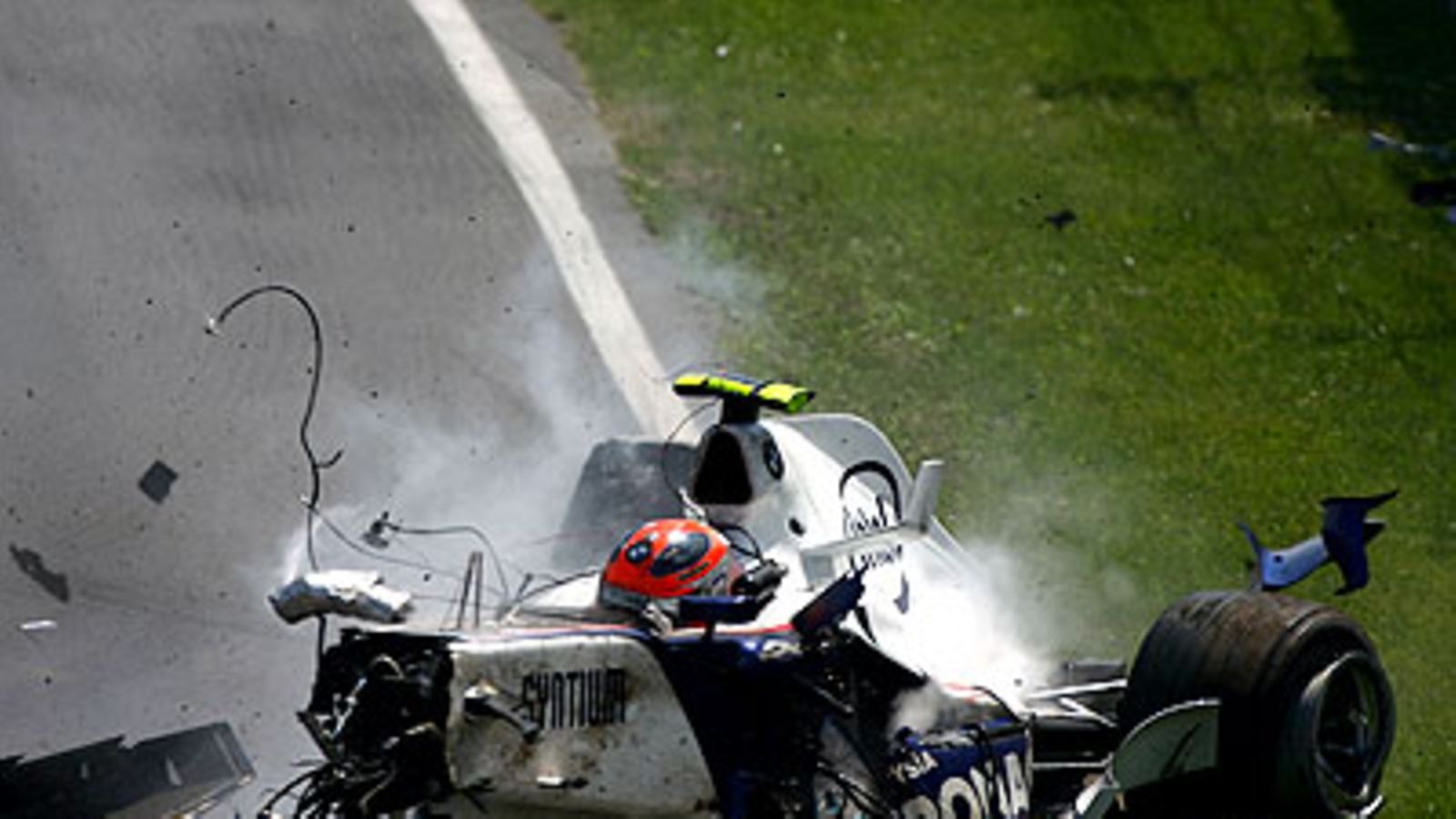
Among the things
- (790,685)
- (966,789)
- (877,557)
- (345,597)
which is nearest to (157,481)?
(877,557)

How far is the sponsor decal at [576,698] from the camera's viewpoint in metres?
7.68

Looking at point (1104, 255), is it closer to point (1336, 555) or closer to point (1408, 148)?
point (1408, 148)

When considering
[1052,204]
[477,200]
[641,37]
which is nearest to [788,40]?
[641,37]

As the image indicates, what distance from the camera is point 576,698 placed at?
7.77 meters

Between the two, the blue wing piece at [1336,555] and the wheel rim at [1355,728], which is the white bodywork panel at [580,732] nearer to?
the wheel rim at [1355,728]

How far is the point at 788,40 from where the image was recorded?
17.3m

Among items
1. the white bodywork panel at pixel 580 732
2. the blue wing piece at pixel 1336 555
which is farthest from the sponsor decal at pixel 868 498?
the white bodywork panel at pixel 580 732

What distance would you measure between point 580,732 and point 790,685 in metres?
0.90

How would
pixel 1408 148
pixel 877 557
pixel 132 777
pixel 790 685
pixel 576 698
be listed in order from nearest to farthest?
pixel 576 698 < pixel 790 685 < pixel 132 777 < pixel 877 557 < pixel 1408 148

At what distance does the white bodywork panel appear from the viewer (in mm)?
7586

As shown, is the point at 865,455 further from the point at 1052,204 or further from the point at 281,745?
the point at 1052,204

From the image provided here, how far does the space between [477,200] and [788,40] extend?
11.9ft

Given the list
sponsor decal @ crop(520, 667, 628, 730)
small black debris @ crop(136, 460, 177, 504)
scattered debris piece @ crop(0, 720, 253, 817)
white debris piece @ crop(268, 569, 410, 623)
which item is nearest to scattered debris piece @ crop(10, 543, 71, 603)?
small black debris @ crop(136, 460, 177, 504)

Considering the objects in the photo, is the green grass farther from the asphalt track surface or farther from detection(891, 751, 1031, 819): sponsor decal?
detection(891, 751, 1031, 819): sponsor decal
